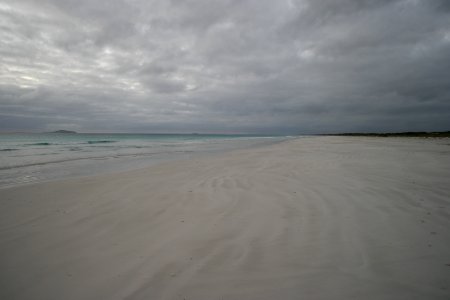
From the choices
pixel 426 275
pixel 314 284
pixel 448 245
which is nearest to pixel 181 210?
pixel 314 284

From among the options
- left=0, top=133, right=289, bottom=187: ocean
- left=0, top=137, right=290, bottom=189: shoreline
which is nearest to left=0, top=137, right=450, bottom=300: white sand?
left=0, top=137, right=290, bottom=189: shoreline

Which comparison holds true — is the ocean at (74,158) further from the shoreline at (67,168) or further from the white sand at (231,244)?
the white sand at (231,244)

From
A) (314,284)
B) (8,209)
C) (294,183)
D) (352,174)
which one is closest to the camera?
(314,284)

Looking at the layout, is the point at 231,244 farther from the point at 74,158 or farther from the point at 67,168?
the point at 74,158

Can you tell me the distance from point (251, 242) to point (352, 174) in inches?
219

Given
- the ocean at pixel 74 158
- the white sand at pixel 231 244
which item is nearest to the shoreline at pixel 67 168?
the ocean at pixel 74 158

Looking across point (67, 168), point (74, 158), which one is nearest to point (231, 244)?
point (67, 168)

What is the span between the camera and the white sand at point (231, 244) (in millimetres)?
2322

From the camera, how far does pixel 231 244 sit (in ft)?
10.3

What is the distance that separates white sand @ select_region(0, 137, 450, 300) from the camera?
7.62 feet

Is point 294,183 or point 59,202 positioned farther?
point 294,183

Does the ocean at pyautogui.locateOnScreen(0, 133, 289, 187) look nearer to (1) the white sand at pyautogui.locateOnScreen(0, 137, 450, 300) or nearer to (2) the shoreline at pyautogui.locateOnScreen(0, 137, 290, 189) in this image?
(2) the shoreline at pyautogui.locateOnScreen(0, 137, 290, 189)

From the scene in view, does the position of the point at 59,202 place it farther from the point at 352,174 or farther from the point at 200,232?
the point at 352,174

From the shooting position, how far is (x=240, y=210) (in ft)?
14.5
